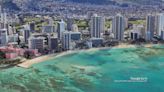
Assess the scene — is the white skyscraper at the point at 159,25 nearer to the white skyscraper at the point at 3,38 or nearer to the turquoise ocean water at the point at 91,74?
the turquoise ocean water at the point at 91,74

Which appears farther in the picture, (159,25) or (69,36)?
(159,25)

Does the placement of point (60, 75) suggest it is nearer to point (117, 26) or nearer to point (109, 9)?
point (117, 26)

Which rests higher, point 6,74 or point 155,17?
point 155,17

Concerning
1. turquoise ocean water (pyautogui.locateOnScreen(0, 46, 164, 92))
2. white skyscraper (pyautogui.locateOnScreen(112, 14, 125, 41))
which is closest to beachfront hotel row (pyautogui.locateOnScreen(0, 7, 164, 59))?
white skyscraper (pyautogui.locateOnScreen(112, 14, 125, 41))

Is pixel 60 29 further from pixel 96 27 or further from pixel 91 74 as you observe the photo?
pixel 91 74

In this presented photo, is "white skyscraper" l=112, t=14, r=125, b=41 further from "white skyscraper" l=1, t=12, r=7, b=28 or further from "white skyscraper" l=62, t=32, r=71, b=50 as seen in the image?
"white skyscraper" l=1, t=12, r=7, b=28

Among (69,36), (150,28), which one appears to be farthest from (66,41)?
(150,28)

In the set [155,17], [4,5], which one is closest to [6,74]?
[155,17]
